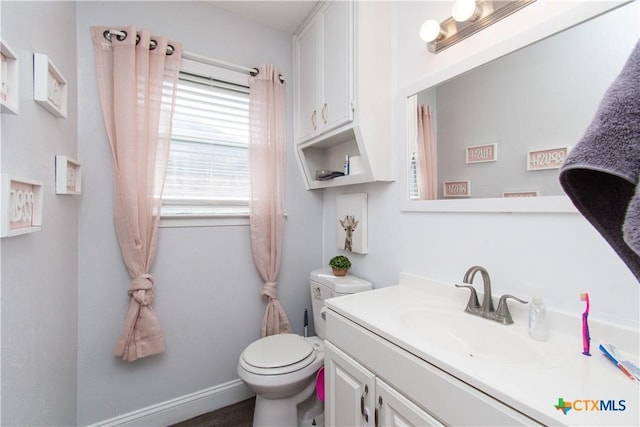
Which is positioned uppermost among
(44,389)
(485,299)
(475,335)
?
(485,299)

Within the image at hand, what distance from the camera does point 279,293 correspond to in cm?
197

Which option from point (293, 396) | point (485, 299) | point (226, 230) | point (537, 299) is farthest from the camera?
point (226, 230)

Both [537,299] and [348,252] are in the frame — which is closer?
[537,299]

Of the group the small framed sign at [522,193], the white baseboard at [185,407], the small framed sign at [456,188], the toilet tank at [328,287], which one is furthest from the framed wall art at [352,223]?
the white baseboard at [185,407]

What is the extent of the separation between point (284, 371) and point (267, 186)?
43.9 inches

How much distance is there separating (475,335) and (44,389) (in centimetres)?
157

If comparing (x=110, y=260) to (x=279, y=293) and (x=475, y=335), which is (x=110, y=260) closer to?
(x=279, y=293)

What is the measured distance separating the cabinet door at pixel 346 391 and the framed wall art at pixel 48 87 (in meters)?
1.40

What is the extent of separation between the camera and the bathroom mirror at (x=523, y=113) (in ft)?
2.73

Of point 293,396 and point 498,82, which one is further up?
point 498,82

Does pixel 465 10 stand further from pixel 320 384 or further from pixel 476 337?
pixel 320 384

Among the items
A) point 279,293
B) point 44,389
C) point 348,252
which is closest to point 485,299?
point 348,252

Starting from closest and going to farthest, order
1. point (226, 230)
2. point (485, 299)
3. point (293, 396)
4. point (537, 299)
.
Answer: point (537, 299), point (485, 299), point (293, 396), point (226, 230)

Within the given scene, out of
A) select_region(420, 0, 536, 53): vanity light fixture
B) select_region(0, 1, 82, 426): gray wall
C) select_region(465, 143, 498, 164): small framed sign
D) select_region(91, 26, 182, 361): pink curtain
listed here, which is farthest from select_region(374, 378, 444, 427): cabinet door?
select_region(420, 0, 536, 53): vanity light fixture
